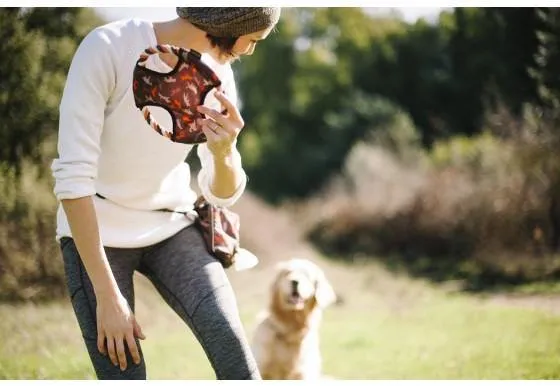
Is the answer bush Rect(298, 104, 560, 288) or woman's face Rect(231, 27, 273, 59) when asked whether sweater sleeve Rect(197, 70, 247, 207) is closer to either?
woman's face Rect(231, 27, 273, 59)

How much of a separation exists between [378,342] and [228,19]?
12.7 feet

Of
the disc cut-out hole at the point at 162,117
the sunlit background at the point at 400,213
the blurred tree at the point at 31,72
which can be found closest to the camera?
the disc cut-out hole at the point at 162,117

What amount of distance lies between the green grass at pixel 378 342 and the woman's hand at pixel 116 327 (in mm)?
2010

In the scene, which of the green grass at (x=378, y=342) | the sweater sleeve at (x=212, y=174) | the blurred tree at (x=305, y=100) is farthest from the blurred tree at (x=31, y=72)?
the blurred tree at (x=305, y=100)

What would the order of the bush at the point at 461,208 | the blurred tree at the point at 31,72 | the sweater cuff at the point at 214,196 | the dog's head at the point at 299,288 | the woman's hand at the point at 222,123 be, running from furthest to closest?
1. the bush at the point at 461,208
2. the blurred tree at the point at 31,72
3. the dog's head at the point at 299,288
4. the sweater cuff at the point at 214,196
5. the woman's hand at the point at 222,123

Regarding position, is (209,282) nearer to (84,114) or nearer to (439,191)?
(84,114)

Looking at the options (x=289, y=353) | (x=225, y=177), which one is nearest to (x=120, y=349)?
(x=225, y=177)

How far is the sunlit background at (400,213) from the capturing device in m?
4.79

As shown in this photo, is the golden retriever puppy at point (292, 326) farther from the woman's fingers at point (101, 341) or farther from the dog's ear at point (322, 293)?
the woman's fingers at point (101, 341)

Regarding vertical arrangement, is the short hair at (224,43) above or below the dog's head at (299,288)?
above

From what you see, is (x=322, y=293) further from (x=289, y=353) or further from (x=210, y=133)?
(x=210, y=133)

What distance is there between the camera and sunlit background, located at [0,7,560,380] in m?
4.79

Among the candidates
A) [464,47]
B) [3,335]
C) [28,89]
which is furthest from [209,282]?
[464,47]

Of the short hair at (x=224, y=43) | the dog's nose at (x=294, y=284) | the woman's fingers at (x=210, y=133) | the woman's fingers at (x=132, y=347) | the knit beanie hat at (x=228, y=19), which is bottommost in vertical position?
the dog's nose at (x=294, y=284)
